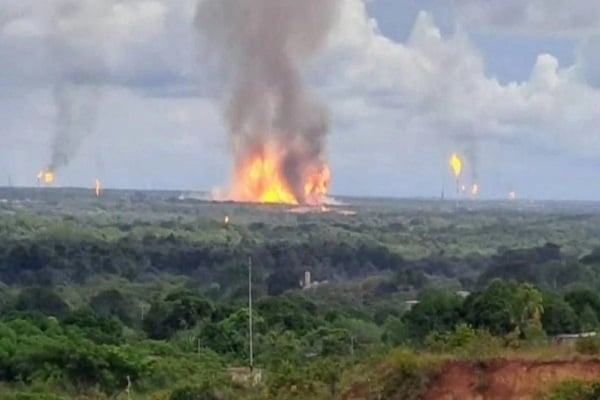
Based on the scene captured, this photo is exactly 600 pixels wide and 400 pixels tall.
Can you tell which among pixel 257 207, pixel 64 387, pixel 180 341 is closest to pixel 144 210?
pixel 257 207

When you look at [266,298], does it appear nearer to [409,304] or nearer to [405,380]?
[409,304]

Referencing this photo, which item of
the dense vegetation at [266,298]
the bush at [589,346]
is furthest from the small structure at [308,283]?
the bush at [589,346]

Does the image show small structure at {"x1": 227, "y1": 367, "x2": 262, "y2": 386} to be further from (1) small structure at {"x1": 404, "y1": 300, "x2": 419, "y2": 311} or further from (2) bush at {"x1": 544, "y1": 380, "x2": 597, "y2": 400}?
(1) small structure at {"x1": 404, "y1": 300, "x2": 419, "y2": 311}

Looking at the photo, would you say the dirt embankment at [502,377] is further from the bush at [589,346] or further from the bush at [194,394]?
the bush at [194,394]

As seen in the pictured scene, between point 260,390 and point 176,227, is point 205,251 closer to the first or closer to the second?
point 176,227

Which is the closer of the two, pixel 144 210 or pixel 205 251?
pixel 205 251

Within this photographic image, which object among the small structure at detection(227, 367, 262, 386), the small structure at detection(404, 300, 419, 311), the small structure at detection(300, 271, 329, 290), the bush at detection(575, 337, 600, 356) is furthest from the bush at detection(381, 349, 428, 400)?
the small structure at detection(300, 271, 329, 290)

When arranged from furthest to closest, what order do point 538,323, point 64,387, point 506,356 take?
point 538,323, point 64,387, point 506,356
